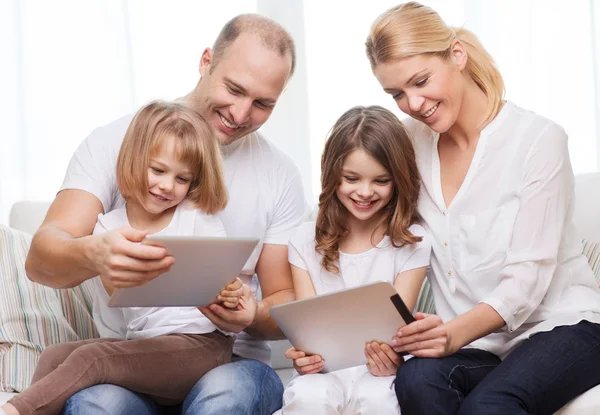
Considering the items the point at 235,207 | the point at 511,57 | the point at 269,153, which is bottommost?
the point at 235,207

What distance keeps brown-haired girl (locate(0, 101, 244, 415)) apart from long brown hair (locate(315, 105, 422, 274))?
270mm

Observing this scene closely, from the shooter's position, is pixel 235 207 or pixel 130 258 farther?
pixel 235 207

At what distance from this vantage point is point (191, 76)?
3299mm

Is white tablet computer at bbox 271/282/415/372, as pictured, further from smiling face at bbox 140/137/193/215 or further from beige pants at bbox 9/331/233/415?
smiling face at bbox 140/137/193/215

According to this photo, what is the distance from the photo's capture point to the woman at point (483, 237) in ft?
5.39

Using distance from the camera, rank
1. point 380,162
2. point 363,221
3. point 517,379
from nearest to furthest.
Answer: point 517,379 < point 380,162 < point 363,221

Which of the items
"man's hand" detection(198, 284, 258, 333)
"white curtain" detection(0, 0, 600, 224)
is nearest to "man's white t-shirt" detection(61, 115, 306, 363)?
"man's hand" detection(198, 284, 258, 333)

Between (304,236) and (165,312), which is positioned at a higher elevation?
(304,236)

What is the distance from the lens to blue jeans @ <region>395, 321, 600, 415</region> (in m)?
1.56

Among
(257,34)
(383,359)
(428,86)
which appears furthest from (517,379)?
(257,34)

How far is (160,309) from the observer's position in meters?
1.90

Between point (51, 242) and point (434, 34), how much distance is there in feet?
3.11

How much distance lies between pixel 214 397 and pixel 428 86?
2.67 feet

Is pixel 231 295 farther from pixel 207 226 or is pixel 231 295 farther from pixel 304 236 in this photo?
pixel 304 236
